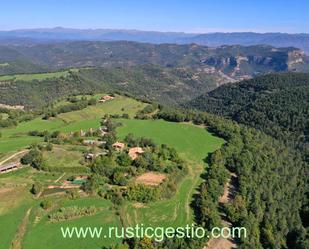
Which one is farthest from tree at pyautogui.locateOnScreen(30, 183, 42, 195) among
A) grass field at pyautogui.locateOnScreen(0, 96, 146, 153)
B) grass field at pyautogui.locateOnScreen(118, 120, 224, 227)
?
grass field at pyautogui.locateOnScreen(0, 96, 146, 153)

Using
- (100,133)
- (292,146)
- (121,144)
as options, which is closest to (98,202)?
(121,144)

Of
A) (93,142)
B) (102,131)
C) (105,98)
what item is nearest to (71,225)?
(93,142)

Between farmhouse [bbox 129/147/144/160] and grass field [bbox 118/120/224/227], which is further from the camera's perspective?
farmhouse [bbox 129/147/144/160]

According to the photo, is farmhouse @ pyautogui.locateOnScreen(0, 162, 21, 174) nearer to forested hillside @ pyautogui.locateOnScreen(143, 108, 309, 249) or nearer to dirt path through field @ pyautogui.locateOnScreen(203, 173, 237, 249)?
forested hillside @ pyautogui.locateOnScreen(143, 108, 309, 249)

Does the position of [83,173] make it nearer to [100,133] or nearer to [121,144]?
[121,144]

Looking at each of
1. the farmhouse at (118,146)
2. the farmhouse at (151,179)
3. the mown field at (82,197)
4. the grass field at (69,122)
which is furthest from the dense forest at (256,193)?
the grass field at (69,122)

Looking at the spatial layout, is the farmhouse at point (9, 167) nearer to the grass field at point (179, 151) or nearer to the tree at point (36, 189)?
the tree at point (36, 189)

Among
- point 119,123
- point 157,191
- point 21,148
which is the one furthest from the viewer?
point 119,123
